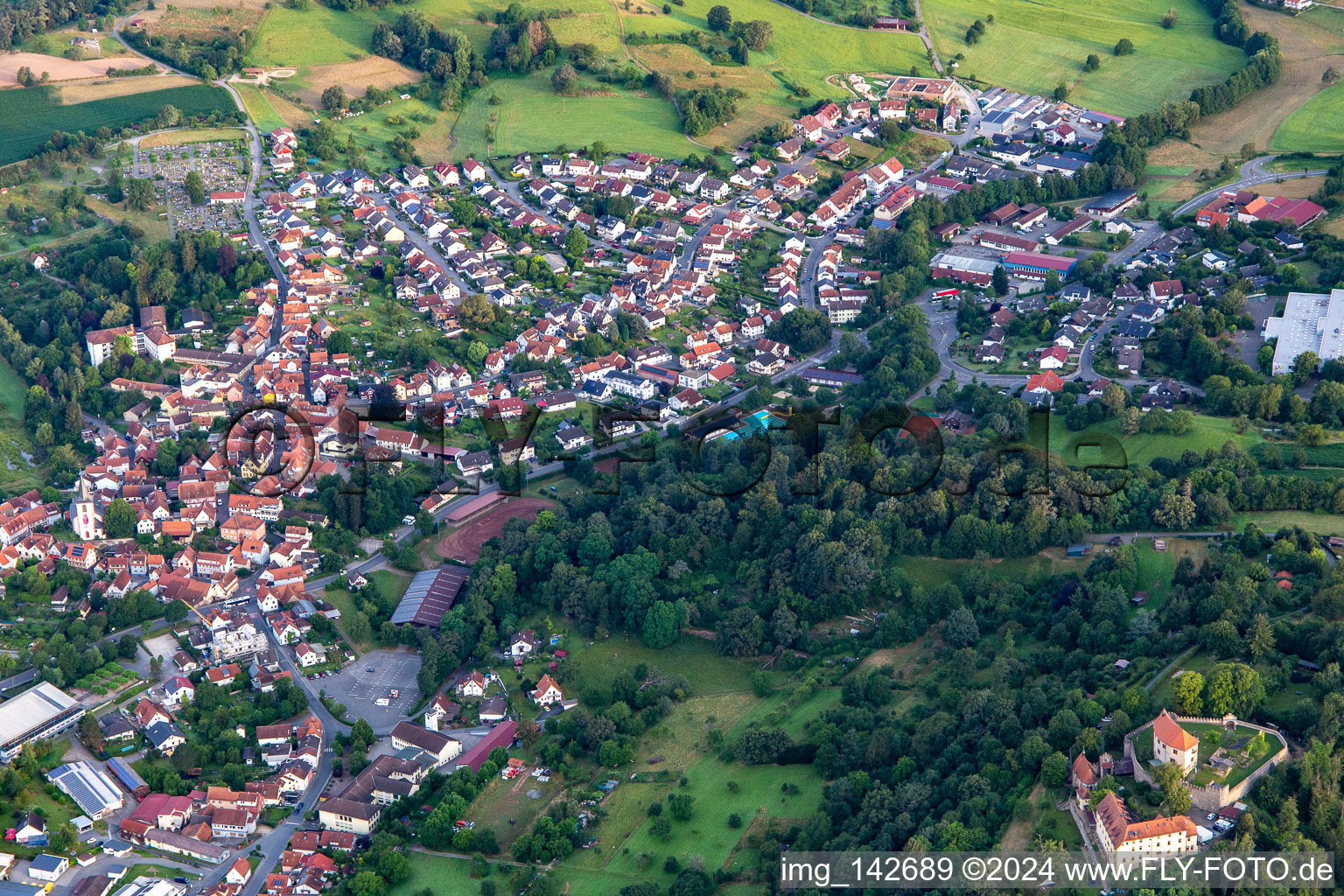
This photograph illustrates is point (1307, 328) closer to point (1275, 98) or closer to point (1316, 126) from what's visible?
point (1316, 126)

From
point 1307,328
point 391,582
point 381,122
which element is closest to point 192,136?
point 381,122

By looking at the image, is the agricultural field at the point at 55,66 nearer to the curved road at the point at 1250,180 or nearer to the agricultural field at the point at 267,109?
the agricultural field at the point at 267,109

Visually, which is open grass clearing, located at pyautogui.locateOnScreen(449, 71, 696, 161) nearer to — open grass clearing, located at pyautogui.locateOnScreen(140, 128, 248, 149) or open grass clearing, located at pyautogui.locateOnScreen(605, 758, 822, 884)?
open grass clearing, located at pyautogui.locateOnScreen(140, 128, 248, 149)

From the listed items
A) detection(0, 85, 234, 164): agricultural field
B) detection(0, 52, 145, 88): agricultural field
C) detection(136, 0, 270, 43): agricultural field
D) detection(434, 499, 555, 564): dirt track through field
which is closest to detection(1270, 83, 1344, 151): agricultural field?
detection(434, 499, 555, 564): dirt track through field

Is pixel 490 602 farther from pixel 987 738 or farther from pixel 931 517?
pixel 987 738

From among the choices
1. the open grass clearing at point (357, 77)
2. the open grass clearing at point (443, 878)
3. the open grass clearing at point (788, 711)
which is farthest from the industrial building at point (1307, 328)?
the open grass clearing at point (357, 77)


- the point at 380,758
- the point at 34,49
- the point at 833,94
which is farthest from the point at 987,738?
the point at 34,49
